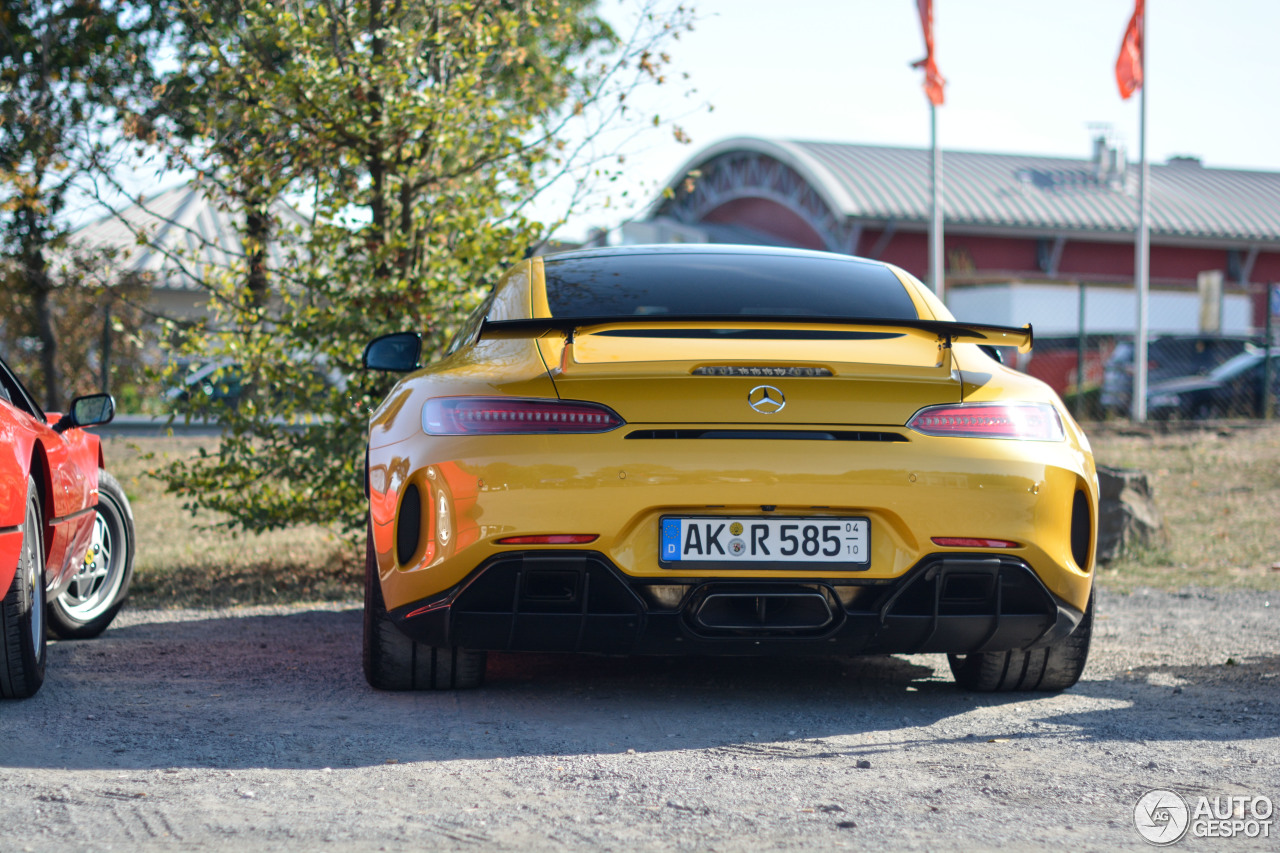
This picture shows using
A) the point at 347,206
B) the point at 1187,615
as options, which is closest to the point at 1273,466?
the point at 1187,615

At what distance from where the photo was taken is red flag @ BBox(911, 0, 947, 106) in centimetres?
1878

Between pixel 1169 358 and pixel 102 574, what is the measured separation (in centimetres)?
1744

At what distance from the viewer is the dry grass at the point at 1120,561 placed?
267 inches

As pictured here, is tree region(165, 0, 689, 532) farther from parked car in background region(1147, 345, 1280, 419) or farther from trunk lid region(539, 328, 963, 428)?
parked car in background region(1147, 345, 1280, 419)

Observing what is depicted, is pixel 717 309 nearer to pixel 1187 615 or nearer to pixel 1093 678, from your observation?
pixel 1093 678

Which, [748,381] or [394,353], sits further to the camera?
[394,353]

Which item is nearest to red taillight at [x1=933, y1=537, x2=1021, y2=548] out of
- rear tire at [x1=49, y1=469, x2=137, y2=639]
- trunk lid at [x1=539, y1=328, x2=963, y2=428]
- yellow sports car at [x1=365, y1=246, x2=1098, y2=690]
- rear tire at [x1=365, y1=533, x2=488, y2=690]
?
yellow sports car at [x1=365, y1=246, x2=1098, y2=690]

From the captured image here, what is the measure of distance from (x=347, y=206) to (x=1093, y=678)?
4253 mm

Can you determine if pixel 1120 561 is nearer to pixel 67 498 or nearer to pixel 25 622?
pixel 67 498

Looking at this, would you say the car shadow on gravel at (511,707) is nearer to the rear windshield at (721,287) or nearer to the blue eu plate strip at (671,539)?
the blue eu plate strip at (671,539)

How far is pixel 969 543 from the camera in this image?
11.8 feet

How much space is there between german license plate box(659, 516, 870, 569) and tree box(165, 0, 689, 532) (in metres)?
3.25

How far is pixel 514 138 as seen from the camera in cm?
689

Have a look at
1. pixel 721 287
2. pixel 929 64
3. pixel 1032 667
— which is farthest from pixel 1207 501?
pixel 929 64
